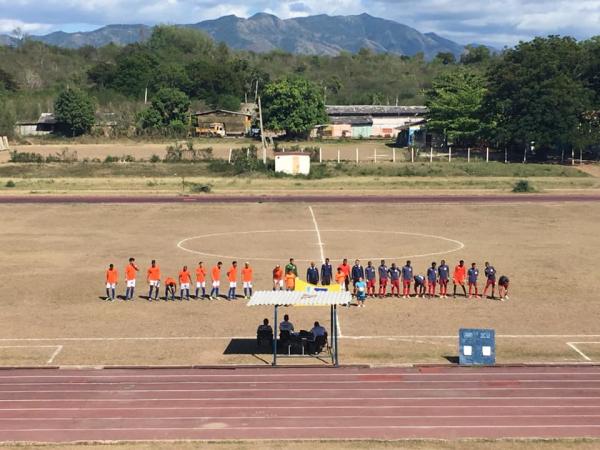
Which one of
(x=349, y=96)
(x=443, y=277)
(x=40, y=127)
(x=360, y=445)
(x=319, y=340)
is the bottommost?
(x=360, y=445)

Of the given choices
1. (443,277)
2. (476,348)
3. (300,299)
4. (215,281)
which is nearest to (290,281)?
(215,281)

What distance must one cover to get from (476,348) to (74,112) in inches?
4139

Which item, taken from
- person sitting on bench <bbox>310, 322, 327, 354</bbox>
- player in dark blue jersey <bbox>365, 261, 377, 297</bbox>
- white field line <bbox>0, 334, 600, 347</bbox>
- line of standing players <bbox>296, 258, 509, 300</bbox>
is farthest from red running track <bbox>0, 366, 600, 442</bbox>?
player in dark blue jersey <bbox>365, 261, 377, 297</bbox>

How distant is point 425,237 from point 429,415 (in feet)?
92.3

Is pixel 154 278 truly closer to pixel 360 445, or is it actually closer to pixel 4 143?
pixel 360 445

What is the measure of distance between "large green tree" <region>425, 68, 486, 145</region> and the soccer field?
36.5 metres

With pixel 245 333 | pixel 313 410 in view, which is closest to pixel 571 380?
pixel 313 410

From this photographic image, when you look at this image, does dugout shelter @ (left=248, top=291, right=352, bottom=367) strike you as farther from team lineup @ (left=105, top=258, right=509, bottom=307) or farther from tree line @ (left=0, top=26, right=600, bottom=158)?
tree line @ (left=0, top=26, right=600, bottom=158)

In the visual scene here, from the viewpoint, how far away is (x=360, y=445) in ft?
68.1

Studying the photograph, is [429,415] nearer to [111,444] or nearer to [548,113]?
[111,444]

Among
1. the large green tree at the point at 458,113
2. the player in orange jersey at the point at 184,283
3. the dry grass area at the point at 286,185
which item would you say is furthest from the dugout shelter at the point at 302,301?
the large green tree at the point at 458,113

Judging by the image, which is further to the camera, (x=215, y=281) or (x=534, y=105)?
(x=534, y=105)

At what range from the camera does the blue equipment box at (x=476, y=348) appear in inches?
1057

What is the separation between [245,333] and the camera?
3078cm
